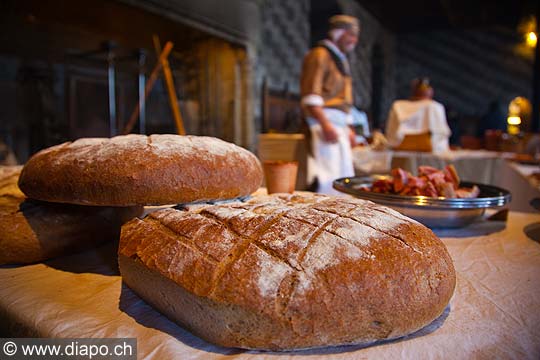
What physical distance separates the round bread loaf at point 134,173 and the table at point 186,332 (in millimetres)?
218

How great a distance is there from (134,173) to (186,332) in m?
0.45

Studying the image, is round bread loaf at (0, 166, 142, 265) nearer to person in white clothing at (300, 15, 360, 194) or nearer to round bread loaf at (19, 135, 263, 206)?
round bread loaf at (19, 135, 263, 206)

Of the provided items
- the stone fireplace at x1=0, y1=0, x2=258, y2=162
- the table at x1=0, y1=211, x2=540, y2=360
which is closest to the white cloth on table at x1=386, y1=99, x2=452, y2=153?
the stone fireplace at x1=0, y1=0, x2=258, y2=162

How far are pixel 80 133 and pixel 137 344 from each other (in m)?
4.03

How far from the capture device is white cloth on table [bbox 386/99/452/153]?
13.1ft

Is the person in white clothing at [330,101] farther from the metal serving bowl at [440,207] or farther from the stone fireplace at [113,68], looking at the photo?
the stone fireplace at [113,68]

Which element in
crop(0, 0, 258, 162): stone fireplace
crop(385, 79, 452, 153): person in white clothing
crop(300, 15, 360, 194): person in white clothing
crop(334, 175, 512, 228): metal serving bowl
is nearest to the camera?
crop(334, 175, 512, 228): metal serving bowl

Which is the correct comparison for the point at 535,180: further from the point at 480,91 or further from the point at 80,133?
the point at 480,91

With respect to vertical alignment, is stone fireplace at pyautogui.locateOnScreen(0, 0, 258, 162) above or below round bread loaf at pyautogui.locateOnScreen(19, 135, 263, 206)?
above

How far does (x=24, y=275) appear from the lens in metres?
0.96

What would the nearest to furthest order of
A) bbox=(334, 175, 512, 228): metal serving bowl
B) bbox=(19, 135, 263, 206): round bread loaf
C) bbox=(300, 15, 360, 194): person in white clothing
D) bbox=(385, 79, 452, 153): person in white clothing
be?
1. bbox=(19, 135, 263, 206): round bread loaf
2. bbox=(334, 175, 512, 228): metal serving bowl
3. bbox=(300, 15, 360, 194): person in white clothing
4. bbox=(385, 79, 452, 153): person in white clothing

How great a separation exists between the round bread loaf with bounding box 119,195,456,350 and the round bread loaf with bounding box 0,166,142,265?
38 centimetres

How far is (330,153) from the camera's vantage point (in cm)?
312

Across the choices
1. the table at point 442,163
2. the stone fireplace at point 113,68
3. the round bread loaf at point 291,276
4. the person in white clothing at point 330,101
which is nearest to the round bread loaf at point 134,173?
the round bread loaf at point 291,276
